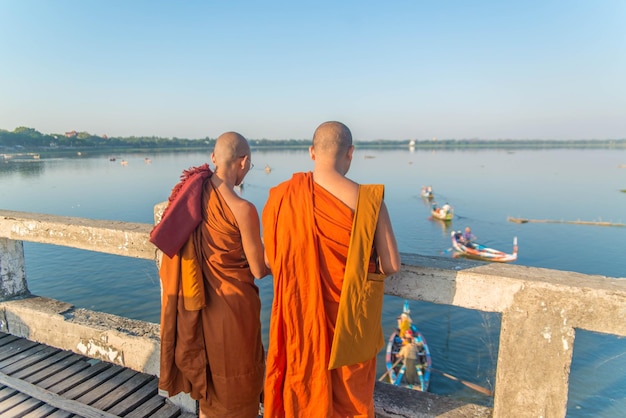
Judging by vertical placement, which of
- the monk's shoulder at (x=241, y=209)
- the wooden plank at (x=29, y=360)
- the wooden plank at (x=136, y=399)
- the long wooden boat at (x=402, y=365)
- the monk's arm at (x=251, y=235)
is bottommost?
the long wooden boat at (x=402, y=365)

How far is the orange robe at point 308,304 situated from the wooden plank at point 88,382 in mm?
1750

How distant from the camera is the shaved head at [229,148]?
2205 millimetres

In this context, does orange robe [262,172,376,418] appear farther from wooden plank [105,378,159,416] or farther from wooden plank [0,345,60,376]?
wooden plank [0,345,60,376]

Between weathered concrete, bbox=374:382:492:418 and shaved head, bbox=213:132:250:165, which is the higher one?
shaved head, bbox=213:132:250:165

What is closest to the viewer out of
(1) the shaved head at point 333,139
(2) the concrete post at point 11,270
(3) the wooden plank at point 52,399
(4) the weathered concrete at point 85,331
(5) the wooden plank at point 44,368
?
(1) the shaved head at point 333,139

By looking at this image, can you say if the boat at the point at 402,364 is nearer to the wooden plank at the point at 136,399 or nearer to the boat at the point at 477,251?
the wooden plank at the point at 136,399

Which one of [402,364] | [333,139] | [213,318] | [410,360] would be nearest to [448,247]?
[402,364]

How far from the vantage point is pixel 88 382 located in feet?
9.74

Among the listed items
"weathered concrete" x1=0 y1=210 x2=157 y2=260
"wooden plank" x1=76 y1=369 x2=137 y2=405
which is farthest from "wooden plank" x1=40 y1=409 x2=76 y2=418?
"weathered concrete" x1=0 y1=210 x2=157 y2=260

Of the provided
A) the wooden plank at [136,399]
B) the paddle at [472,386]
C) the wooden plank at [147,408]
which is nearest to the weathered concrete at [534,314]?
the wooden plank at [147,408]

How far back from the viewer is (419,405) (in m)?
2.26

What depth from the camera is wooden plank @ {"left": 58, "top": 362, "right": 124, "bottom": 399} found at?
2854 millimetres

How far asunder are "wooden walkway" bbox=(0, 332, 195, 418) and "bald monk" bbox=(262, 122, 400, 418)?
1.26m

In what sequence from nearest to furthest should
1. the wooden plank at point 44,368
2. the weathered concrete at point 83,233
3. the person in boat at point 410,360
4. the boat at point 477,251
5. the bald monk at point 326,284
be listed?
1. the bald monk at point 326,284
2. the weathered concrete at point 83,233
3. the wooden plank at point 44,368
4. the person in boat at point 410,360
5. the boat at point 477,251
